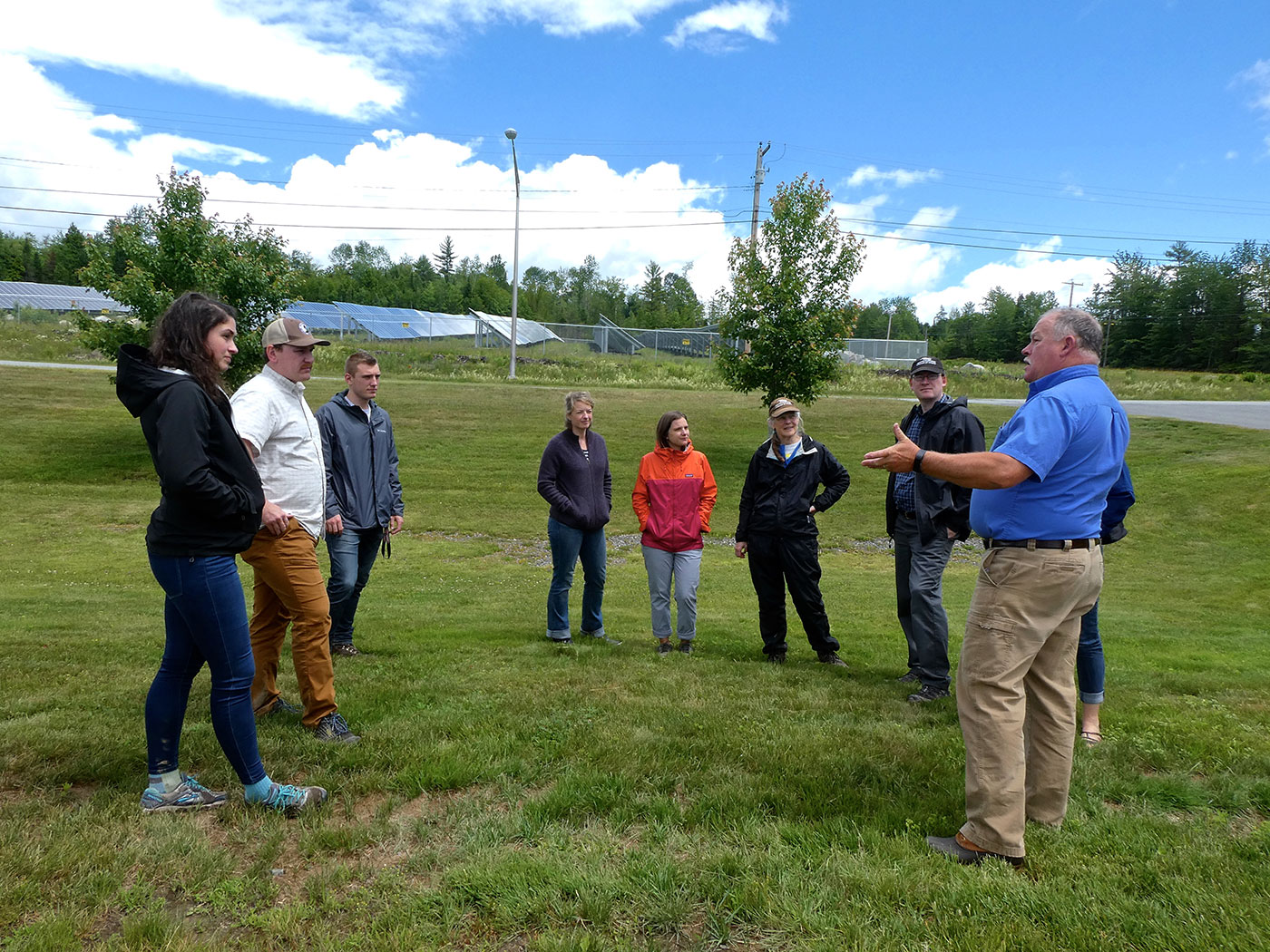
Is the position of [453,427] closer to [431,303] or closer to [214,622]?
[214,622]

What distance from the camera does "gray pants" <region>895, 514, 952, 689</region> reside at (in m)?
5.81

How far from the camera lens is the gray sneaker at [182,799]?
11.3 feet

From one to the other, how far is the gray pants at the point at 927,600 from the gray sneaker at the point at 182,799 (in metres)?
4.68

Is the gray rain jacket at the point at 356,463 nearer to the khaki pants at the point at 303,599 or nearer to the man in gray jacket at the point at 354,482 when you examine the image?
the man in gray jacket at the point at 354,482

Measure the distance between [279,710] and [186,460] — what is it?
2231 millimetres

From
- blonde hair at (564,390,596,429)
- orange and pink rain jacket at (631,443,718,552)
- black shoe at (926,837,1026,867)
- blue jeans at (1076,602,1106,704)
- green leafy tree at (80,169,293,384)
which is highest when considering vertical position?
green leafy tree at (80,169,293,384)

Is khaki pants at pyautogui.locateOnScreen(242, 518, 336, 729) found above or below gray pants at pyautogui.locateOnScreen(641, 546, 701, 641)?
above

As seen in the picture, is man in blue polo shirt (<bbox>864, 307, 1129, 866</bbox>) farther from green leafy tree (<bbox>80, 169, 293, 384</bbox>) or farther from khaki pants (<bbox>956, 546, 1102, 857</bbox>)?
green leafy tree (<bbox>80, 169, 293, 384</bbox>)

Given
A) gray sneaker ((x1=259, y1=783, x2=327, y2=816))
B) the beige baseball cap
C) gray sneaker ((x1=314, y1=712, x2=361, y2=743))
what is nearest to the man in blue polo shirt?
gray sneaker ((x1=259, y1=783, x2=327, y2=816))

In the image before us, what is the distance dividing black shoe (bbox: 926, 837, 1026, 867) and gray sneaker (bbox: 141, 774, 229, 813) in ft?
10.4

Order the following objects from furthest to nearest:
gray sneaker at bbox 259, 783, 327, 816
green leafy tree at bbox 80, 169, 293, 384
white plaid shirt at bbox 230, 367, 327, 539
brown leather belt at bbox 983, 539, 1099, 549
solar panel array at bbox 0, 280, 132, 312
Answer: solar panel array at bbox 0, 280, 132, 312, green leafy tree at bbox 80, 169, 293, 384, white plaid shirt at bbox 230, 367, 327, 539, gray sneaker at bbox 259, 783, 327, 816, brown leather belt at bbox 983, 539, 1099, 549

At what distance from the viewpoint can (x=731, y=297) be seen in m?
22.5

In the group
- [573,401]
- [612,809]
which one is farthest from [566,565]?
[612,809]

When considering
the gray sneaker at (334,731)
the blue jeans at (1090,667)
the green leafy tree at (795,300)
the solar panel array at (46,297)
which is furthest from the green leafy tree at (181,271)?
the solar panel array at (46,297)
